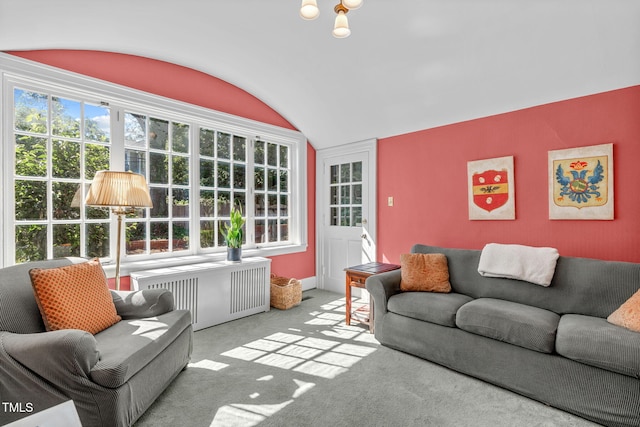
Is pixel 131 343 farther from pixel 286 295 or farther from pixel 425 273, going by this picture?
pixel 425 273

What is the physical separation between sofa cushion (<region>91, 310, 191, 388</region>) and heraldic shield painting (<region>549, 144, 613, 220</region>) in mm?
3154

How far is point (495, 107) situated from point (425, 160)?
870 millimetres

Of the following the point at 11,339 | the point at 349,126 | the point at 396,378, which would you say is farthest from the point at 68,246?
the point at 349,126

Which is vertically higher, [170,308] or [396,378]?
[170,308]

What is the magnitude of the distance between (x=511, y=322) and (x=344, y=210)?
8.78 ft

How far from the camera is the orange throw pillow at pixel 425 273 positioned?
292cm

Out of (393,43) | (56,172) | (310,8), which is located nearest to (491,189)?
(393,43)

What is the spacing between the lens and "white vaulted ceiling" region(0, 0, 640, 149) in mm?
2268

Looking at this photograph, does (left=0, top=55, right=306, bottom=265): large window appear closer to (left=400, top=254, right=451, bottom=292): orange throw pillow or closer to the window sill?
the window sill

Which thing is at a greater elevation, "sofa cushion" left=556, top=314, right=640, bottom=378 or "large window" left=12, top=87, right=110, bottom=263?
"large window" left=12, top=87, right=110, bottom=263

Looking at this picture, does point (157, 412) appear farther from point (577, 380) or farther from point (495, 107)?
point (495, 107)

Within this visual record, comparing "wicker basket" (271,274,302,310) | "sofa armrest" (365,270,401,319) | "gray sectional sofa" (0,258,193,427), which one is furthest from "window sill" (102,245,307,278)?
"sofa armrest" (365,270,401,319)

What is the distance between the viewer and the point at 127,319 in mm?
2244

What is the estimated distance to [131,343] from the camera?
1808 millimetres
